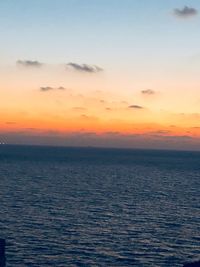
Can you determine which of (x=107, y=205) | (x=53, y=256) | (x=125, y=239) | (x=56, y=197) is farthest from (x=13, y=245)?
(x=56, y=197)

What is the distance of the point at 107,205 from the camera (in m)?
118

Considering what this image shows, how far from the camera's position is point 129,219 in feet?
321

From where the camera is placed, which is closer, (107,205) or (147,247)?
(147,247)

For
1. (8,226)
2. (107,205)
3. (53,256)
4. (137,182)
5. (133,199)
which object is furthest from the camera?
(137,182)

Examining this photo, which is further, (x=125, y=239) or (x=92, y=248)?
(x=125, y=239)

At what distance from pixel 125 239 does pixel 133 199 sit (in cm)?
5230

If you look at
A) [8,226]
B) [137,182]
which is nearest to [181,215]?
[8,226]

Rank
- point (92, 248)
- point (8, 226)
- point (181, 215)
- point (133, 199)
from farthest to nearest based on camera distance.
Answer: point (133, 199), point (181, 215), point (8, 226), point (92, 248)

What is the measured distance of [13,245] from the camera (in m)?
72.9

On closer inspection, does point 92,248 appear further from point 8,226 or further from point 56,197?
point 56,197

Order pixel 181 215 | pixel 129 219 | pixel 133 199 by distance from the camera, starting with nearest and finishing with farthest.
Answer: pixel 129 219 → pixel 181 215 → pixel 133 199

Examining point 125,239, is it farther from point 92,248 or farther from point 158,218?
point 158,218

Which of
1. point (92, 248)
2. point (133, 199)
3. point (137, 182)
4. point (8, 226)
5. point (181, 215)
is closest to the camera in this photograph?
point (92, 248)

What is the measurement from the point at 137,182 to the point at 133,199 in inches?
2174
